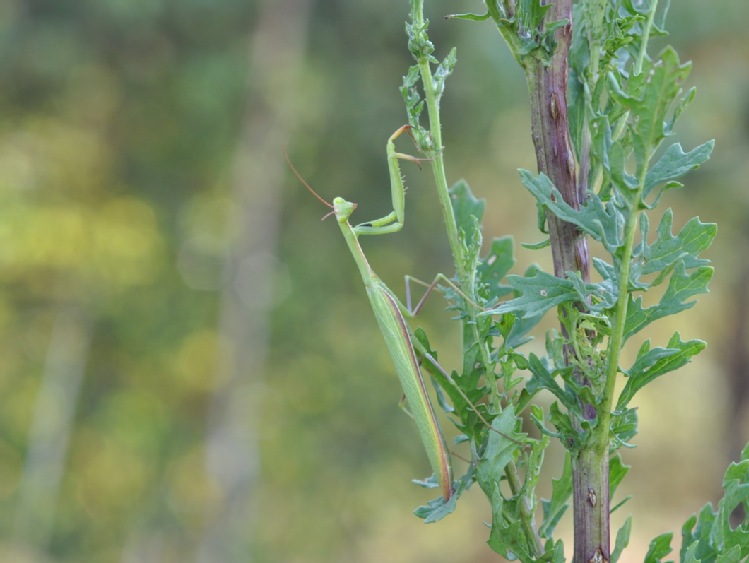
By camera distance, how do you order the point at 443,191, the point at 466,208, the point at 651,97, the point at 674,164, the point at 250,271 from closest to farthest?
the point at 651,97 → the point at 674,164 → the point at 443,191 → the point at 466,208 → the point at 250,271

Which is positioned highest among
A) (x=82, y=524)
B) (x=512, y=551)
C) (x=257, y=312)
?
(x=512, y=551)

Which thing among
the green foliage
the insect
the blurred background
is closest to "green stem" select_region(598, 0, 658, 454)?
the green foliage

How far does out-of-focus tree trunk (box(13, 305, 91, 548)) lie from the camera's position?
9578mm

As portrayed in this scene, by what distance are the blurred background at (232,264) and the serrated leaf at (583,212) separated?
8.08 metres

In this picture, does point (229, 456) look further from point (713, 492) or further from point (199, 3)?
point (713, 492)

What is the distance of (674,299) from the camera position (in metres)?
1.03

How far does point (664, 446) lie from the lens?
523 inches

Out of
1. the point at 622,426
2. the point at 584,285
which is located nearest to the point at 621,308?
the point at 584,285

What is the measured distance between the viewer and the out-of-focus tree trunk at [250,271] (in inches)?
358

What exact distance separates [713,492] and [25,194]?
28.4ft

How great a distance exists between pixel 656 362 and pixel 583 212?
7.7 inches

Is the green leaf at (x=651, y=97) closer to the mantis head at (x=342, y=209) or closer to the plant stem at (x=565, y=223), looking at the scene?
the plant stem at (x=565, y=223)

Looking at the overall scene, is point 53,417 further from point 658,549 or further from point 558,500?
point 658,549

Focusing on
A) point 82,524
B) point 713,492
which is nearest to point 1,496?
point 82,524
